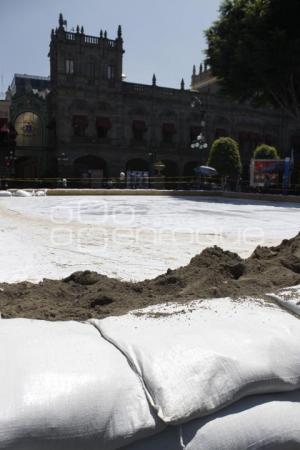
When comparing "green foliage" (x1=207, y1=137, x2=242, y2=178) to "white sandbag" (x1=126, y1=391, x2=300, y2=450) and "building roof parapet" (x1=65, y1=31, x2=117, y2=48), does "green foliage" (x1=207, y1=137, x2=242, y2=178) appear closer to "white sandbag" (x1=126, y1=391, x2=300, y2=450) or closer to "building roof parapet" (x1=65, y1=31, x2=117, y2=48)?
"building roof parapet" (x1=65, y1=31, x2=117, y2=48)

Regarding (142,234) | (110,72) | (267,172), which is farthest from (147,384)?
(110,72)

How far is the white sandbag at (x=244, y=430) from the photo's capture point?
1752mm

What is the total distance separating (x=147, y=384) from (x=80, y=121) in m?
44.4

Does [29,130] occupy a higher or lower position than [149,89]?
lower

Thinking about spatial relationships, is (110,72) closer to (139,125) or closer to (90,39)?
(90,39)

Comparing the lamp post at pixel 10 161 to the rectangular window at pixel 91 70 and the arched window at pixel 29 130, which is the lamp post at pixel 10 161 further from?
the rectangular window at pixel 91 70

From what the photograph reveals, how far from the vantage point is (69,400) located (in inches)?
64.9

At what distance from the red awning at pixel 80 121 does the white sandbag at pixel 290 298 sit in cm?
4347

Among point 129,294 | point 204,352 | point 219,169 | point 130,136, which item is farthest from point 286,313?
point 130,136

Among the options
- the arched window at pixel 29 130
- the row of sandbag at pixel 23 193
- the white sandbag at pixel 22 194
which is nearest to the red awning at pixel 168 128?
the arched window at pixel 29 130

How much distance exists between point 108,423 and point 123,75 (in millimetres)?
48278

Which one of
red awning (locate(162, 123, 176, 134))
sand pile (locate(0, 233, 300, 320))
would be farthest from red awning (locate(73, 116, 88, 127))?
sand pile (locate(0, 233, 300, 320))

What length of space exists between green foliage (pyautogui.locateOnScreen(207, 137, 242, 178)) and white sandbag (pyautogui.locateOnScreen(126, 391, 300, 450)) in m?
31.9

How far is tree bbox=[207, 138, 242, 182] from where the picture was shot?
109 feet
